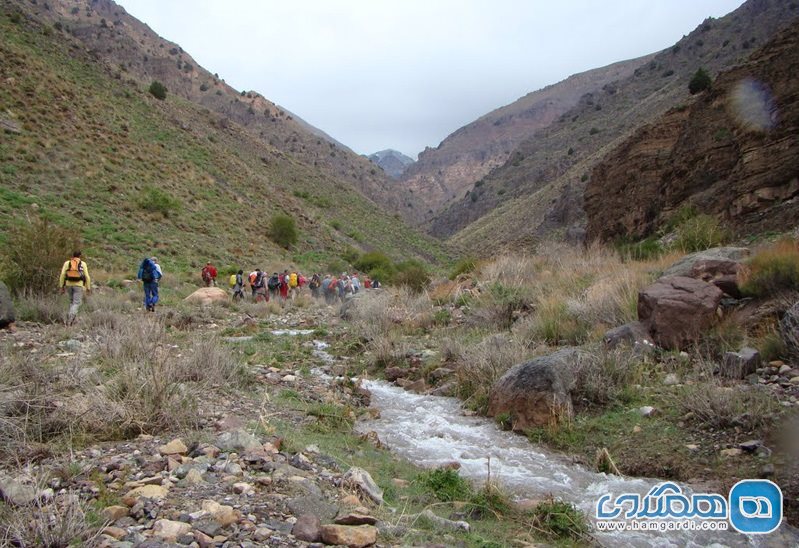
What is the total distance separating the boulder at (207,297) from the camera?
15.6 meters

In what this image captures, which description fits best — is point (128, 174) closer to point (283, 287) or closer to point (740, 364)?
point (283, 287)

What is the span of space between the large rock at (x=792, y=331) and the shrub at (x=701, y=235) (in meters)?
6.57

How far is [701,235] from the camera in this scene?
40.0 ft

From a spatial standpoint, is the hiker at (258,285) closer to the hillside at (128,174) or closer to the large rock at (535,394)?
the hillside at (128,174)

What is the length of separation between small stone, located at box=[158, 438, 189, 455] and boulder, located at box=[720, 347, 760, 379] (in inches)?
210

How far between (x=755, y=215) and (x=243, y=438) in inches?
536

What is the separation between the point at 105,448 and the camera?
351 centimetres

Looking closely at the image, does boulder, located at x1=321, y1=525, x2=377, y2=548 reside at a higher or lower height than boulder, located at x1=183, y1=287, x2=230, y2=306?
lower

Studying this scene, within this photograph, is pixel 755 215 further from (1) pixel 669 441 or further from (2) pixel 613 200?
(1) pixel 669 441

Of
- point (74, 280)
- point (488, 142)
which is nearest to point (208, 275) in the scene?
point (74, 280)

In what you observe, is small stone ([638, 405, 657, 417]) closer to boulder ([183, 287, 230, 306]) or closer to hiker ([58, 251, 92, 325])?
hiker ([58, 251, 92, 325])

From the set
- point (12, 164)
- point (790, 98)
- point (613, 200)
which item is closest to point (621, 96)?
point (613, 200)

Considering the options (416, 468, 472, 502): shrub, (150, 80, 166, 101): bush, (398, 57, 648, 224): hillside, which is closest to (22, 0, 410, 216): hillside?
(150, 80, 166, 101): bush

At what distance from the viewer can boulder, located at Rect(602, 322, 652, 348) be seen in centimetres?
652
